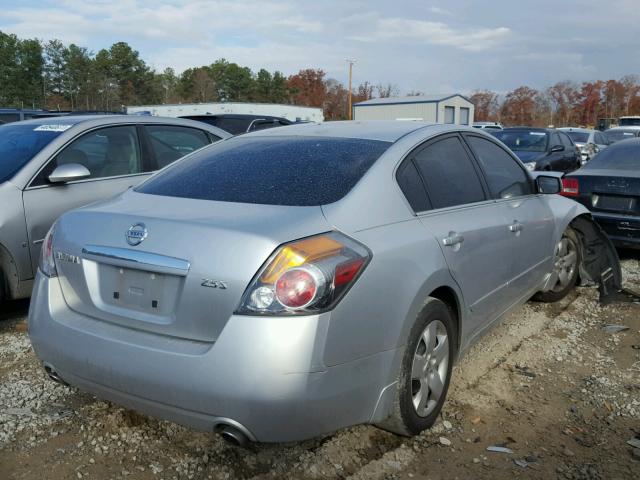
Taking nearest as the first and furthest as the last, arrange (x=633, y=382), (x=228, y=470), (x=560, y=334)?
(x=228, y=470) < (x=633, y=382) < (x=560, y=334)

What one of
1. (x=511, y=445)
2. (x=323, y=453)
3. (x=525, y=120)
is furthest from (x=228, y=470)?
(x=525, y=120)

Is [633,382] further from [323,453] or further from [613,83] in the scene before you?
[613,83]

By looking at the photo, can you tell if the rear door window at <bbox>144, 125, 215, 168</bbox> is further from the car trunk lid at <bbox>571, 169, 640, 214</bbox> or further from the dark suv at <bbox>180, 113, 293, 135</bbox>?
the dark suv at <bbox>180, 113, 293, 135</bbox>

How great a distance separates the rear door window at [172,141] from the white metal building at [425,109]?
1664 inches

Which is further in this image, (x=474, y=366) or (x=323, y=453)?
(x=474, y=366)

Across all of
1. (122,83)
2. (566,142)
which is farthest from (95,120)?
(122,83)

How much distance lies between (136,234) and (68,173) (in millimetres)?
2510

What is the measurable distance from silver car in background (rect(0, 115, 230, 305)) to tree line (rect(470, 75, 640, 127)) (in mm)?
92816

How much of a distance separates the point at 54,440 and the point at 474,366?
2593mm

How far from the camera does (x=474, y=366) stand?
3969mm

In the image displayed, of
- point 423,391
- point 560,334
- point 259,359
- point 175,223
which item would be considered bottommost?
point 560,334

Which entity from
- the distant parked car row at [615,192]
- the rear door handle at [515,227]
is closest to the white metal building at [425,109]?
the distant parked car row at [615,192]

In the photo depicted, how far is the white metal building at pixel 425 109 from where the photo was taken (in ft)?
160

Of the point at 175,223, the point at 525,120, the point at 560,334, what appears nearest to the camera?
the point at 175,223
